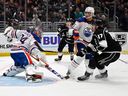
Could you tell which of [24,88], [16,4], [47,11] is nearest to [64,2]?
[47,11]

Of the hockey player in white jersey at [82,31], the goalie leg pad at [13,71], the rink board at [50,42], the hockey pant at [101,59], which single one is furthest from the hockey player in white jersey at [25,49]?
the rink board at [50,42]

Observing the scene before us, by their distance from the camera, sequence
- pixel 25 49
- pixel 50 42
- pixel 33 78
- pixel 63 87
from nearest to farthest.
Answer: pixel 63 87
pixel 33 78
pixel 25 49
pixel 50 42

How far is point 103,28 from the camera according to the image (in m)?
6.43

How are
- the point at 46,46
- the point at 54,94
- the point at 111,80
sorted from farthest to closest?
the point at 46,46 < the point at 111,80 < the point at 54,94

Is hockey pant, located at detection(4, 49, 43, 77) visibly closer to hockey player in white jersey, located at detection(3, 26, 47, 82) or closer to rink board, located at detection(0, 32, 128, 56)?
hockey player in white jersey, located at detection(3, 26, 47, 82)

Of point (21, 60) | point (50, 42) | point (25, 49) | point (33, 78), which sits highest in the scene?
point (25, 49)

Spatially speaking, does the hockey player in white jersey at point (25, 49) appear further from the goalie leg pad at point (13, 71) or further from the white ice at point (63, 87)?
the white ice at point (63, 87)

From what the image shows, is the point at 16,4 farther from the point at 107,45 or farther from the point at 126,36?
the point at 107,45

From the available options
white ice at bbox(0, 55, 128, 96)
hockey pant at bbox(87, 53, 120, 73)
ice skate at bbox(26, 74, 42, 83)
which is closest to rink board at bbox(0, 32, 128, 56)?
white ice at bbox(0, 55, 128, 96)

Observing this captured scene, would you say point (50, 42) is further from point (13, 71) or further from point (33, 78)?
point (33, 78)

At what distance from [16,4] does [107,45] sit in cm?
674

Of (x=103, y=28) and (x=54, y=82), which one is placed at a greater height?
(x=103, y=28)

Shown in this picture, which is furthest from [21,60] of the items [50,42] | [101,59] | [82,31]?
[50,42]

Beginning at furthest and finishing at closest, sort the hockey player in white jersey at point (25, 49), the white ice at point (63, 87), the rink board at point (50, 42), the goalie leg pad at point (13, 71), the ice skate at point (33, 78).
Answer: the rink board at point (50, 42), the goalie leg pad at point (13, 71), the hockey player in white jersey at point (25, 49), the ice skate at point (33, 78), the white ice at point (63, 87)
